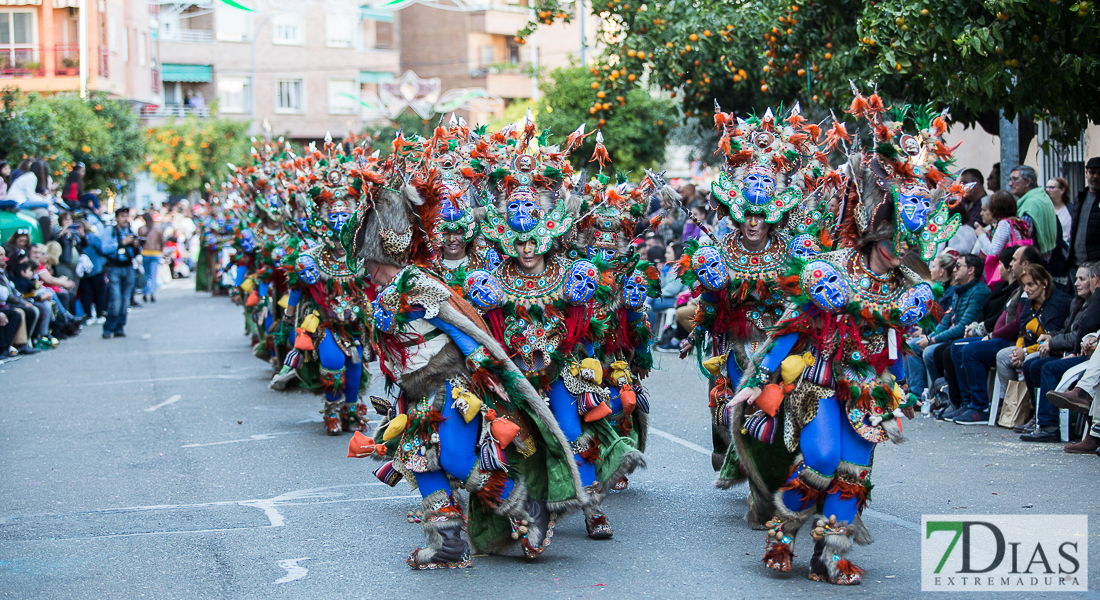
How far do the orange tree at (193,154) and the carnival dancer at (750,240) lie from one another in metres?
37.0

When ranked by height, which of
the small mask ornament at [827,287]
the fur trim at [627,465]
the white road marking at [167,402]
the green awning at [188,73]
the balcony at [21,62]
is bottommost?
the white road marking at [167,402]

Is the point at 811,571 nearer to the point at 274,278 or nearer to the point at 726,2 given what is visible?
the point at 274,278

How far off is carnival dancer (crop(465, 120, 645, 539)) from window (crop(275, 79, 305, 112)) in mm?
51156

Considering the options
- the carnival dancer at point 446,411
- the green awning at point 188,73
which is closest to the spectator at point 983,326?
the carnival dancer at point 446,411

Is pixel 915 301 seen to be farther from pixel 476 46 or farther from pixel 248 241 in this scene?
pixel 476 46

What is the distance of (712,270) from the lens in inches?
288

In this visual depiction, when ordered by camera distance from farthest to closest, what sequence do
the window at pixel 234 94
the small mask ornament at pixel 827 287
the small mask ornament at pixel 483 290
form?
the window at pixel 234 94, the small mask ornament at pixel 483 290, the small mask ornament at pixel 827 287

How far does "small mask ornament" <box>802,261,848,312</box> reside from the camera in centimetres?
546

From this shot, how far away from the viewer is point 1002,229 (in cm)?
1138

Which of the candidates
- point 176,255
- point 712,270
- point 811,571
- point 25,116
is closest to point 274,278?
point 712,270

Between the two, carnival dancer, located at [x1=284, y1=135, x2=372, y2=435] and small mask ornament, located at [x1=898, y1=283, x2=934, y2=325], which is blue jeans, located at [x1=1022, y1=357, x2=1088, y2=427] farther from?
carnival dancer, located at [x1=284, y1=135, x2=372, y2=435]

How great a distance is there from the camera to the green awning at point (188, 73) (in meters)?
53.3

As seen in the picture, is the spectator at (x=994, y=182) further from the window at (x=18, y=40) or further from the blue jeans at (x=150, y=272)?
the window at (x=18, y=40)

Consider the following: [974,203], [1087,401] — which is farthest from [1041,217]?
[1087,401]
